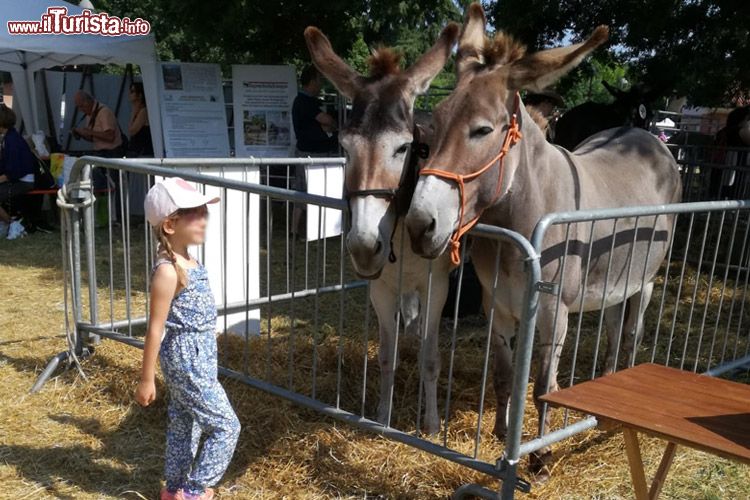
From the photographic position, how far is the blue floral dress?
3043 millimetres

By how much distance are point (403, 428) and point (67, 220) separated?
270cm

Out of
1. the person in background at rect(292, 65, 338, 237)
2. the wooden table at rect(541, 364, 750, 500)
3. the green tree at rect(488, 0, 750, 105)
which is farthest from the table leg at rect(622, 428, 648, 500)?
the person in background at rect(292, 65, 338, 237)

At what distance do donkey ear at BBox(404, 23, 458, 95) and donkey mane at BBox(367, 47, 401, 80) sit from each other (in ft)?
0.26

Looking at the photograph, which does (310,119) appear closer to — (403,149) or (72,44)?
(72,44)

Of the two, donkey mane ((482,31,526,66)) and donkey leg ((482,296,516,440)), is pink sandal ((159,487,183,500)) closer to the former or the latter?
donkey leg ((482,296,516,440))

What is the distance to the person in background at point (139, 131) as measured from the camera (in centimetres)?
1048

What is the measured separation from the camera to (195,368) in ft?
10.0

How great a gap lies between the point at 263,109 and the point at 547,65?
26.4ft

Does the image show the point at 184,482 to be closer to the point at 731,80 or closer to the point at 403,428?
the point at 403,428

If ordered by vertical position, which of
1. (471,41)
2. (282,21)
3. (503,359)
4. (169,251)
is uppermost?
(282,21)

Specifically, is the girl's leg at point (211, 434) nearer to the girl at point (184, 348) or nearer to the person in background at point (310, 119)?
the girl at point (184, 348)

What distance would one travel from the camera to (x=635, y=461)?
2766 millimetres

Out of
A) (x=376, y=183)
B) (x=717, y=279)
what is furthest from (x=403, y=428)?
(x=717, y=279)

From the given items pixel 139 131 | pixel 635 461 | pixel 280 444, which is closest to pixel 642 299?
pixel 635 461
